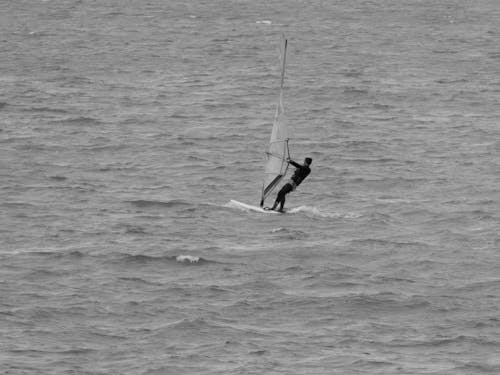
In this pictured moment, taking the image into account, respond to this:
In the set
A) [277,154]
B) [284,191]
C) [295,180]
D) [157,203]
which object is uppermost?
[277,154]

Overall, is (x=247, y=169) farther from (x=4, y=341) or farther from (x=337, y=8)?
(x=337, y=8)

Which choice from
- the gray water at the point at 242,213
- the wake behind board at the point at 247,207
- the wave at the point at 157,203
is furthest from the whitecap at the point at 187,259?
the wave at the point at 157,203

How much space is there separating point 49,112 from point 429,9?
191 ft

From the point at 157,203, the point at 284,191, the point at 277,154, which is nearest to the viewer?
the point at 284,191

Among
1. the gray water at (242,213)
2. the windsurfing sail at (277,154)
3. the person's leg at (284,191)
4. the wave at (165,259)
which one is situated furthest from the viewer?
the windsurfing sail at (277,154)

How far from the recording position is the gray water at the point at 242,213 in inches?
1182

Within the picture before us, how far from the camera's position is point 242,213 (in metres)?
42.9

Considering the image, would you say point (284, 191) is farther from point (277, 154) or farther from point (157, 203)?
point (157, 203)

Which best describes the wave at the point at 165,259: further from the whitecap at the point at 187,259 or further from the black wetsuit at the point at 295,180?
the black wetsuit at the point at 295,180

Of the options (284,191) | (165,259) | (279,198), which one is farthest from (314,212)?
(165,259)

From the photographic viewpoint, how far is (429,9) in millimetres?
115125

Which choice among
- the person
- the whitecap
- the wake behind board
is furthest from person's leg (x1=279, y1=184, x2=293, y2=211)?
the whitecap

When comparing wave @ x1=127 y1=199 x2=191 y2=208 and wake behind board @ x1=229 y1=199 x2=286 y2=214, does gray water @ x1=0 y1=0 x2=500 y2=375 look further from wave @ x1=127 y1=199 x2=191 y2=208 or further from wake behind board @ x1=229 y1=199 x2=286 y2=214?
wake behind board @ x1=229 y1=199 x2=286 y2=214

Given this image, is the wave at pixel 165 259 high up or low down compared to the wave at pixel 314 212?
down
